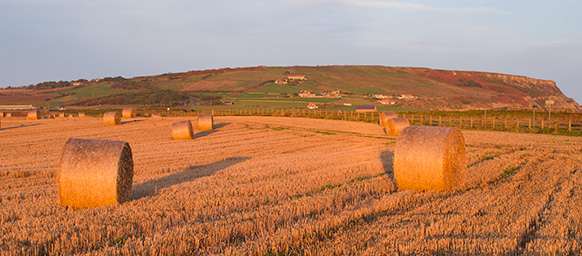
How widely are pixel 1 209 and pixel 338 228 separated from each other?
19.2ft

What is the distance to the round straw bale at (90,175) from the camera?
8.03 metres

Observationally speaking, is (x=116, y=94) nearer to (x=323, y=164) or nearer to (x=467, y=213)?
(x=323, y=164)

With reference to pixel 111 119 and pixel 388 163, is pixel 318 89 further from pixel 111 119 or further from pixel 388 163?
pixel 388 163

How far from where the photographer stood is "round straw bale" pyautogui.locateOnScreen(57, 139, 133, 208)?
316 inches

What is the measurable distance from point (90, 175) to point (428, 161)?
7.03m

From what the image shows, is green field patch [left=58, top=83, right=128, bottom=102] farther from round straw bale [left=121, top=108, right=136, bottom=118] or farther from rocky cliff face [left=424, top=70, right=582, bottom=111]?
rocky cliff face [left=424, top=70, right=582, bottom=111]

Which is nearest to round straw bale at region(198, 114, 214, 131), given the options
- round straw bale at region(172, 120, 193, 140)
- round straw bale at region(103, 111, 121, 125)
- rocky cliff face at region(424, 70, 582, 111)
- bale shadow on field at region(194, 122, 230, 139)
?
bale shadow on field at region(194, 122, 230, 139)

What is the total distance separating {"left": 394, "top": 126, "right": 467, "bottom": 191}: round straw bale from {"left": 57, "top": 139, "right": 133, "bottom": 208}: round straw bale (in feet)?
19.3

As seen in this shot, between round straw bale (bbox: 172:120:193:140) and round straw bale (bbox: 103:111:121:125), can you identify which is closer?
round straw bale (bbox: 172:120:193:140)

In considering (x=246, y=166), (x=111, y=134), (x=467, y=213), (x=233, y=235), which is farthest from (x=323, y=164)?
(x=111, y=134)

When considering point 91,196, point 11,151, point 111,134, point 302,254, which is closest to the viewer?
point 302,254

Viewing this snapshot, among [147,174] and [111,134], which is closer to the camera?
[147,174]

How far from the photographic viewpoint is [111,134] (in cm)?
2962

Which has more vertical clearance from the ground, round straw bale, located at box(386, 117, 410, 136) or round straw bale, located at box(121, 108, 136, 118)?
round straw bale, located at box(121, 108, 136, 118)
